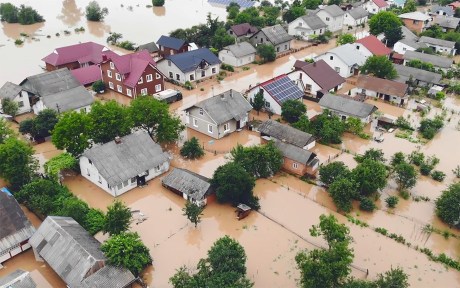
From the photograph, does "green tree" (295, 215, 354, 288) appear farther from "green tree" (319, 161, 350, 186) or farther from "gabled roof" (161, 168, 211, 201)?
"gabled roof" (161, 168, 211, 201)

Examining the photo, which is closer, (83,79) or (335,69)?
(83,79)

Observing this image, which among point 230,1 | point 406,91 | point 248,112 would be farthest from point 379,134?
point 230,1

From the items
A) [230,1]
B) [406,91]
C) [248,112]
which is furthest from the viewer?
[230,1]

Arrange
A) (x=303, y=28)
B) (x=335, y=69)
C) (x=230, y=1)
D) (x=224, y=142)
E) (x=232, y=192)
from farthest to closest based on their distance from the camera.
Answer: (x=230, y=1)
(x=303, y=28)
(x=335, y=69)
(x=224, y=142)
(x=232, y=192)

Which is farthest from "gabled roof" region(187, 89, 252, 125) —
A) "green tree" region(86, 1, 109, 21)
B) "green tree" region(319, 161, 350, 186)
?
"green tree" region(86, 1, 109, 21)

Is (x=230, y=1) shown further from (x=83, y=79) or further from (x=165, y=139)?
A: (x=165, y=139)
